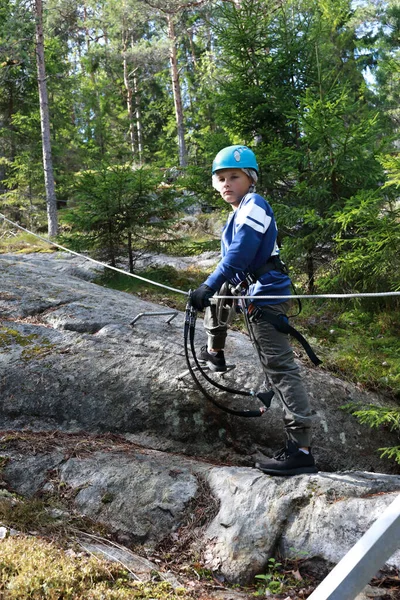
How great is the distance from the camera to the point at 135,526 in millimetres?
3449

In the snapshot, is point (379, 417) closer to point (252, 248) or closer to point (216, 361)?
point (216, 361)

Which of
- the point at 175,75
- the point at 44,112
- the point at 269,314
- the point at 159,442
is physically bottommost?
the point at 159,442

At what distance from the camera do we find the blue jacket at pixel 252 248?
12.5 ft

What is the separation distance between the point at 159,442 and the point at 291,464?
4.90 ft

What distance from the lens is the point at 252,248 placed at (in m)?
3.80

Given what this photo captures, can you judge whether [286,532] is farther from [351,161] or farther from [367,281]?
[351,161]

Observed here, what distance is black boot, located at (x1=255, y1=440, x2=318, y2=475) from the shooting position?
3.68 meters

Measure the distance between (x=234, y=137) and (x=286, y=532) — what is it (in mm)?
7450

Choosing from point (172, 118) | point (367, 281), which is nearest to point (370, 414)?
point (367, 281)

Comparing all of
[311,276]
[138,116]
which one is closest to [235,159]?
[311,276]

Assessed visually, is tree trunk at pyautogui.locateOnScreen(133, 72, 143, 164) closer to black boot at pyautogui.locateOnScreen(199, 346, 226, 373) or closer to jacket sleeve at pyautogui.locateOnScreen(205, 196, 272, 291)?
black boot at pyautogui.locateOnScreen(199, 346, 226, 373)

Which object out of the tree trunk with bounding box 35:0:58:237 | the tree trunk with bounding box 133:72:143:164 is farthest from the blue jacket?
the tree trunk with bounding box 133:72:143:164

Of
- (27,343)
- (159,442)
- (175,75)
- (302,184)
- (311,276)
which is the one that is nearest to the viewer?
(159,442)

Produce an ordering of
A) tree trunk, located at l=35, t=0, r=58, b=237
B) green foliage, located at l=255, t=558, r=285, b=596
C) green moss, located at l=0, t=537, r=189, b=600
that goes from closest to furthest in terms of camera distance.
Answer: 1. green moss, located at l=0, t=537, r=189, b=600
2. green foliage, located at l=255, t=558, r=285, b=596
3. tree trunk, located at l=35, t=0, r=58, b=237
